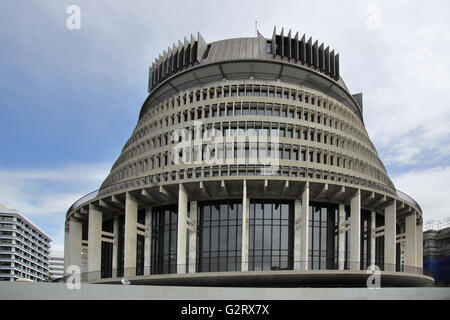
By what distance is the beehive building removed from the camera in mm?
37344

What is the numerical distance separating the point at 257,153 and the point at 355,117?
50.3ft

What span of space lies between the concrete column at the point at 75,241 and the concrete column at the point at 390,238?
96.6 ft

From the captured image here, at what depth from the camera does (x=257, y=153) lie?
137 feet

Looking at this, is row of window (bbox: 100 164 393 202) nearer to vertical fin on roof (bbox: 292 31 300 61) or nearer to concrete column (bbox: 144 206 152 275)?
concrete column (bbox: 144 206 152 275)

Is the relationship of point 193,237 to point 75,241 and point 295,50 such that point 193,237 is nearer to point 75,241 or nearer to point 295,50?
point 75,241

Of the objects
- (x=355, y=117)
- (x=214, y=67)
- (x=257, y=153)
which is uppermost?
(x=214, y=67)

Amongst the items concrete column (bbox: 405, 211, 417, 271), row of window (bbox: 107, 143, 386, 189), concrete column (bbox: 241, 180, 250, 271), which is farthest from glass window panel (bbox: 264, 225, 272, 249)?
concrete column (bbox: 405, 211, 417, 271)

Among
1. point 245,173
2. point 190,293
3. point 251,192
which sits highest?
point 245,173

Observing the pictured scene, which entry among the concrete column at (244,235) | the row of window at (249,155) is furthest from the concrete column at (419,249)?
the concrete column at (244,235)

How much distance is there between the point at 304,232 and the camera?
35.4 metres

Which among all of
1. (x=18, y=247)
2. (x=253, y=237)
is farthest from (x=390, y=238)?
(x=18, y=247)

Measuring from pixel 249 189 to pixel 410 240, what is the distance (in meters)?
17.5
